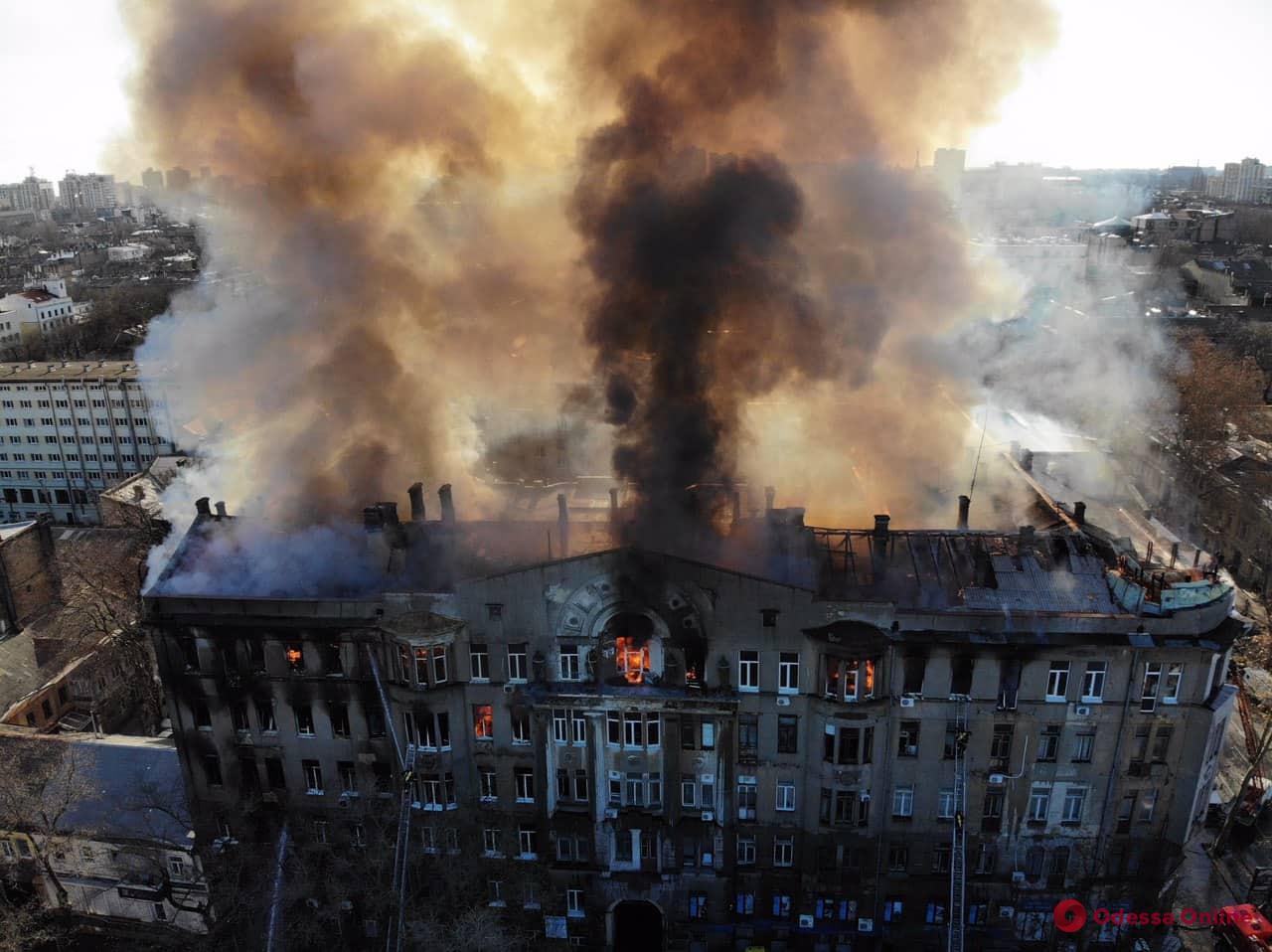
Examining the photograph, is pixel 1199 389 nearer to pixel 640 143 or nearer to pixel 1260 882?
pixel 1260 882

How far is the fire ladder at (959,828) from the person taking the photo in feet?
79.7

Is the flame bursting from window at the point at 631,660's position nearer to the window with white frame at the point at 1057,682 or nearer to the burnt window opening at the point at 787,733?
the burnt window opening at the point at 787,733

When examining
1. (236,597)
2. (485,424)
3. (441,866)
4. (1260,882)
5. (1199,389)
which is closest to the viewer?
(236,597)

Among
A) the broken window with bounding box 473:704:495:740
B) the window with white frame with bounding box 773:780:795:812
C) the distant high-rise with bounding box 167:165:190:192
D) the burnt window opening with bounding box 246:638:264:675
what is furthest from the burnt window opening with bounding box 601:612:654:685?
the distant high-rise with bounding box 167:165:190:192

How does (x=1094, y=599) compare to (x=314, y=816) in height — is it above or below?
above

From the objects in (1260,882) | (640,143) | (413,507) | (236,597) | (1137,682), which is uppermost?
(640,143)

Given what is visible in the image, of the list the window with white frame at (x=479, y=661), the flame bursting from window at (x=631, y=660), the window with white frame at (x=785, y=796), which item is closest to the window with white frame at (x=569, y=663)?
the flame bursting from window at (x=631, y=660)

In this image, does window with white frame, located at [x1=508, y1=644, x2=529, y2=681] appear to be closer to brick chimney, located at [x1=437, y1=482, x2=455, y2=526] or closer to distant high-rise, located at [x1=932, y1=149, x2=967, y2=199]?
brick chimney, located at [x1=437, y1=482, x2=455, y2=526]

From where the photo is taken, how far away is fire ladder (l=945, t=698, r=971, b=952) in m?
24.3

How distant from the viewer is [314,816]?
27.1m

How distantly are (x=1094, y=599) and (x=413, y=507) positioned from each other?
19144mm

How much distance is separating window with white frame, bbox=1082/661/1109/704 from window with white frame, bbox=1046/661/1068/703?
0.46 metres

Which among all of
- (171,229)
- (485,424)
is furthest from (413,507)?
(171,229)

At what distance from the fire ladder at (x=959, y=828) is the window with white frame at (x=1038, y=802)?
183 centimetres
